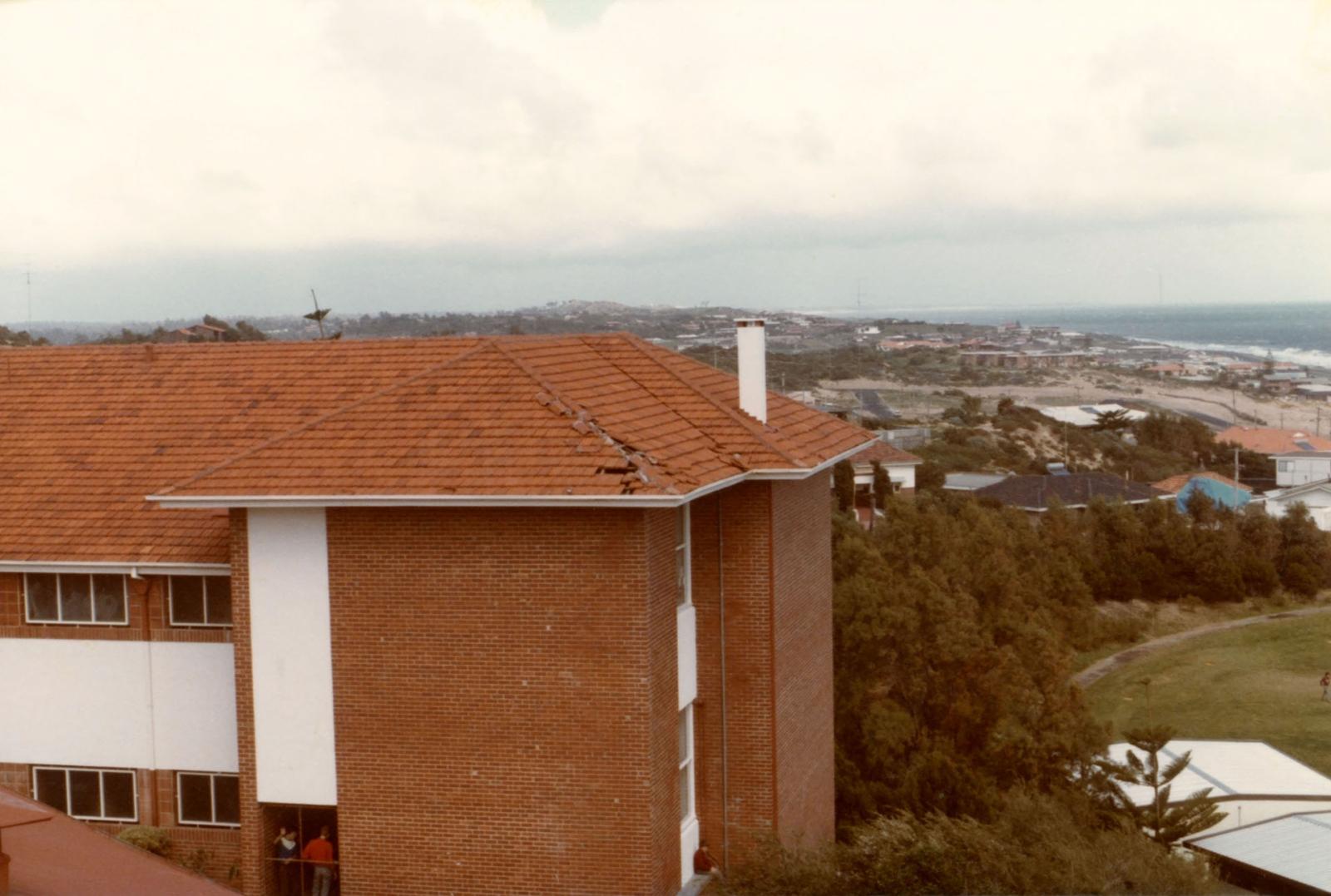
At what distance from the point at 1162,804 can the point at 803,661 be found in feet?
47.4

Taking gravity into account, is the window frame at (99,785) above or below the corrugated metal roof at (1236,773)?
above

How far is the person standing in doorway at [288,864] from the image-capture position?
18281 mm

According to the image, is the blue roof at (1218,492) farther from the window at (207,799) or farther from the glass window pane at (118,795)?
the glass window pane at (118,795)

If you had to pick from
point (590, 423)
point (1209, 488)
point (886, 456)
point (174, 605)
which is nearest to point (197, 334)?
point (174, 605)

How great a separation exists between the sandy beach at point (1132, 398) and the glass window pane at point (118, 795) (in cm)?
10849

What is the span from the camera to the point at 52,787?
2005 centimetres

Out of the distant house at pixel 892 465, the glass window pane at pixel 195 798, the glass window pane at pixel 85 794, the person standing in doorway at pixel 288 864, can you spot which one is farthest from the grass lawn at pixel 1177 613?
the glass window pane at pixel 85 794

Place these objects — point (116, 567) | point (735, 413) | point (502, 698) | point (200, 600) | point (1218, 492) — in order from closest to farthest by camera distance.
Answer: point (502, 698) < point (116, 567) < point (200, 600) < point (735, 413) < point (1218, 492)

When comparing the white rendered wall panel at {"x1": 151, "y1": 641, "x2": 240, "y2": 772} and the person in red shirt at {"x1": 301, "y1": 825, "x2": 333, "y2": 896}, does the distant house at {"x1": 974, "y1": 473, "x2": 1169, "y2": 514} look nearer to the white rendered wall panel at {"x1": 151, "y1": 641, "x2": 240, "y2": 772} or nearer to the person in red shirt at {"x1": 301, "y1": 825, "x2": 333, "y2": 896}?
the white rendered wall panel at {"x1": 151, "y1": 641, "x2": 240, "y2": 772}

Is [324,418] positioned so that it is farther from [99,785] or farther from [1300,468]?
[1300,468]

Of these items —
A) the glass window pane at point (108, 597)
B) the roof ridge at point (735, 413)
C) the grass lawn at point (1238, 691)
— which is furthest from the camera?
the grass lawn at point (1238, 691)

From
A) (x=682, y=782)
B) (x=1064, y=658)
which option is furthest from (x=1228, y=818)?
(x=682, y=782)

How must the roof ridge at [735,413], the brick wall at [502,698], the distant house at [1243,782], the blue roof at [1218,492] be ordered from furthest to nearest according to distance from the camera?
the blue roof at [1218,492], the distant house at [1243,782], the roof ridge at [735,413], the brick wall at [502,698]

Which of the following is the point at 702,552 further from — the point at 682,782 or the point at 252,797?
the point at 252,797
